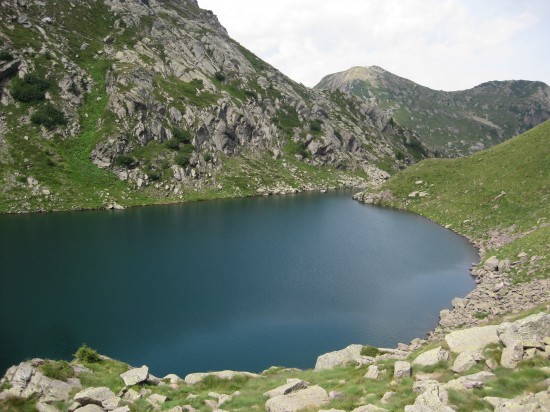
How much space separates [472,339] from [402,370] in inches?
188

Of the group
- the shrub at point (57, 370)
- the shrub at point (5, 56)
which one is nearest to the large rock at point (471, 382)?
the shrub at point (57, 370)

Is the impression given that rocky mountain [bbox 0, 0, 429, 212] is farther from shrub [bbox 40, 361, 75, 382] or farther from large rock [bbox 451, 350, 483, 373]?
large rock [bbox 451, 350, 483, 373]

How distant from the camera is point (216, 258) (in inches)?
2854

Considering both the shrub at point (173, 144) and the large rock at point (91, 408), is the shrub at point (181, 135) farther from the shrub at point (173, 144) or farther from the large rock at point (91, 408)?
the large rock at point (91, 408)

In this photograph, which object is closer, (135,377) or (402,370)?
(402,370)

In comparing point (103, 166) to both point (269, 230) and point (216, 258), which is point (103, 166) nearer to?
point (269, 230)

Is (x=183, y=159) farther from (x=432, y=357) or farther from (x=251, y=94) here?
(x=432, y=357)

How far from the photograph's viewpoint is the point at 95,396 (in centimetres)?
2372

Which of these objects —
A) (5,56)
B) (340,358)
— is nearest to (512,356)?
(340,358)

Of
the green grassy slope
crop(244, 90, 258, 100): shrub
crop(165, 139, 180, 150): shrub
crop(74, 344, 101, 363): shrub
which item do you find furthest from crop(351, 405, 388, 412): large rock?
crop(244, 90, 258, 100): shrub

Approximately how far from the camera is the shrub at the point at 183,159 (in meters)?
138

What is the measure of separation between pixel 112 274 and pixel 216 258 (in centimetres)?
1792

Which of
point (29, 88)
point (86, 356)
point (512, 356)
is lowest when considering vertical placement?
point (86, 356)

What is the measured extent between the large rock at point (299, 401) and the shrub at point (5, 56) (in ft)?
501
